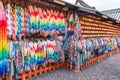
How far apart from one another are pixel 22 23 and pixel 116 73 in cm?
381

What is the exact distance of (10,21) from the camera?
484cm

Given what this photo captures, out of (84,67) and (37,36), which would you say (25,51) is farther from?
(84,67)

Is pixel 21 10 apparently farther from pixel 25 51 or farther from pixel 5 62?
pixel 5 62

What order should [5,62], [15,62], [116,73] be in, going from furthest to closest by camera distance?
[116,73] < [15,62] < [5,62]

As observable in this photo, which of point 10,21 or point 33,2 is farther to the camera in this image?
point 33,2

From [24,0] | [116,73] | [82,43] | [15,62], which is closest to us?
[15,62]

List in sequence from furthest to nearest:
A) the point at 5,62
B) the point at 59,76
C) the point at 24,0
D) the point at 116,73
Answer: the point at 116,73 < the point at 59,76 < the point at 24,0 < the point at 5,62

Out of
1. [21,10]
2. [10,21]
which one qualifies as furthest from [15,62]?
[21,10]

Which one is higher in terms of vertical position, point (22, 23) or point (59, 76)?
point (22, 23)

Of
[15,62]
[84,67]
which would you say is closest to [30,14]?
[15,62]

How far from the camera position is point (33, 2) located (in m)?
5.76

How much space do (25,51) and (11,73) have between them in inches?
33.7

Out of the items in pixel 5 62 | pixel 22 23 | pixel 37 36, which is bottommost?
pixel 5 62

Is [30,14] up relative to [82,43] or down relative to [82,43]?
up
